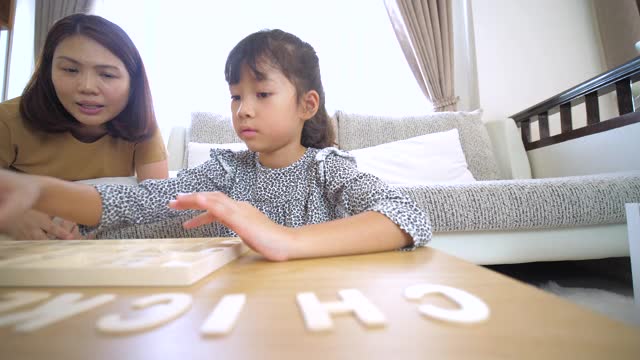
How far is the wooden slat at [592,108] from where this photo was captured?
1510 mm

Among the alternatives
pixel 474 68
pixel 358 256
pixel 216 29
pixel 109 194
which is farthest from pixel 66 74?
pixel 474 68

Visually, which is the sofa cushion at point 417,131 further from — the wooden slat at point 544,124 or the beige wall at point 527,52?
the beige wall at point 527,52

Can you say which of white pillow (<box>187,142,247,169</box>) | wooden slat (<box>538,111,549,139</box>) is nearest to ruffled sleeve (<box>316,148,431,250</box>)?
white pillow (<box>187,142,247,169</box>)

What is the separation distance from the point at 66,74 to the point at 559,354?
40.5 inches

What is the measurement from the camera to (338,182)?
0.73m

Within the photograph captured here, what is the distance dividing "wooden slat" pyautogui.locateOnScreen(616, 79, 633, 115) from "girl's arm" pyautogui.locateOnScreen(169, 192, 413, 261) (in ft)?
4.51

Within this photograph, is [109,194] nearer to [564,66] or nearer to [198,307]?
[198,307]

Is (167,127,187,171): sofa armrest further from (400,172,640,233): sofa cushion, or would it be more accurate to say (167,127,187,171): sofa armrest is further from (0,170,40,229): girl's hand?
(0,170,40,229): girl's hand

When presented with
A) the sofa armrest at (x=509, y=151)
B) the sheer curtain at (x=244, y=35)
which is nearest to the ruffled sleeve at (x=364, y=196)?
the sofa armrest at (x=509, y=151)

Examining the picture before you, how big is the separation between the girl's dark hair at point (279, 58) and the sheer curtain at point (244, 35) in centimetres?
168

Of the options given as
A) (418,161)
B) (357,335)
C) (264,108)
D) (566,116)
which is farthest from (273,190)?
(566,116)

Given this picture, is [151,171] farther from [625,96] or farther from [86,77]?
[625,96]

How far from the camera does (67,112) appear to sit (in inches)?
37.0

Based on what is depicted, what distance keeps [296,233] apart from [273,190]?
15.6 inches
